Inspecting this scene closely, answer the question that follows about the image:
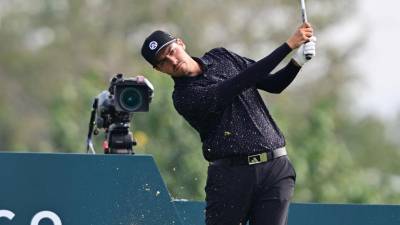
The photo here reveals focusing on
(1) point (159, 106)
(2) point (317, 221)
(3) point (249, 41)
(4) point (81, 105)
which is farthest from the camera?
(3) point (249, 41)

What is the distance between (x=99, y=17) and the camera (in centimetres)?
4425

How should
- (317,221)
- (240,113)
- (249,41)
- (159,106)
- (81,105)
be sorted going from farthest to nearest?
(249,41)
(81,105)
(159,106)
(317,221)
(240,113)

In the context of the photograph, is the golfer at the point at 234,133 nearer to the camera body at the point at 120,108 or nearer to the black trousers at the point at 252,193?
the black trousers at the point at 252,193

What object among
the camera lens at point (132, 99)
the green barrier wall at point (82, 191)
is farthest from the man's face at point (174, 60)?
the camera lens at point (132, 99)

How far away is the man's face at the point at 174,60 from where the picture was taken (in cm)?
814

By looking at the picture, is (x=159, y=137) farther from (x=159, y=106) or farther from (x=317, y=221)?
(x=317, y=221)

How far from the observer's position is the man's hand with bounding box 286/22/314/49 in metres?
7.93

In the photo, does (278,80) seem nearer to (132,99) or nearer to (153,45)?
(153,45)

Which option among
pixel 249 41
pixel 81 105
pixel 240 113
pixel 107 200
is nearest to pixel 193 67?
pixel 240 113

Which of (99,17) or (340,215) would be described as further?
(99,17)

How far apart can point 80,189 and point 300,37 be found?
1523 millimetres

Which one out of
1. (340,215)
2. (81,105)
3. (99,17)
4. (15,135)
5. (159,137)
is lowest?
(340,215)

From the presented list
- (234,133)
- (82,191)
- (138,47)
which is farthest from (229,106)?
(138,47)

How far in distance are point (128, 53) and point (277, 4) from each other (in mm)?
→ 4835
